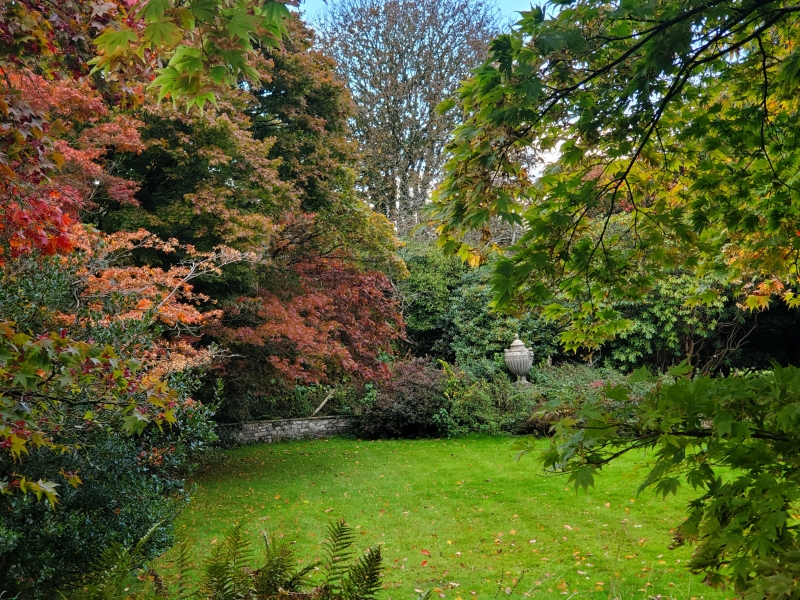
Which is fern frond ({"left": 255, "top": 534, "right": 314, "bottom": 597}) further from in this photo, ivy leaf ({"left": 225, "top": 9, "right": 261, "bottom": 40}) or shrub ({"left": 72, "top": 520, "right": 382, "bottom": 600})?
ivy leaf ({"left": 225, "top": 9, "right": 261, "bottom": 40})

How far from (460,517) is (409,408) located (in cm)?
533

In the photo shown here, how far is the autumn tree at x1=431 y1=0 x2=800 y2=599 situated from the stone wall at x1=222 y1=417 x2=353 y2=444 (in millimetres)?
9595

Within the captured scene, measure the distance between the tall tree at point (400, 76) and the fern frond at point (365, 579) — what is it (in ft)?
61.6

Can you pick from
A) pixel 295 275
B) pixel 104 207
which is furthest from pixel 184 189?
pixel 295 275

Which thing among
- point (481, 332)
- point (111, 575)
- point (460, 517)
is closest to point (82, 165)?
point (460, 517)

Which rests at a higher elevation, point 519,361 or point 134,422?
point 134,422

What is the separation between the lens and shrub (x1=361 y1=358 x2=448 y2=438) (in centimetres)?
1245

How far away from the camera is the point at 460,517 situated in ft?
23.5

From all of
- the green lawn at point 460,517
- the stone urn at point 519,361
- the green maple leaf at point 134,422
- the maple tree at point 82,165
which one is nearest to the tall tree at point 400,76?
the stone urn at point 519,361

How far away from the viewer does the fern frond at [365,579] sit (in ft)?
3.43

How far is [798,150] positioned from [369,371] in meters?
7.76

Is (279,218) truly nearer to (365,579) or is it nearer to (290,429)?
(290,429)

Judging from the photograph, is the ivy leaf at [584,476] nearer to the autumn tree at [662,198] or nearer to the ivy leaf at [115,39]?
the autumn tree at [662,198]

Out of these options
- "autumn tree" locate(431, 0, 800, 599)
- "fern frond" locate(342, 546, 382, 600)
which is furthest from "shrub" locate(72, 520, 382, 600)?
"autumn tree" locate(431, 0, 800, 599)
